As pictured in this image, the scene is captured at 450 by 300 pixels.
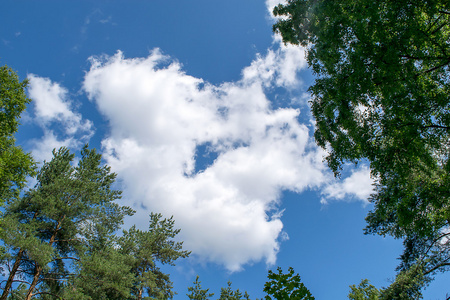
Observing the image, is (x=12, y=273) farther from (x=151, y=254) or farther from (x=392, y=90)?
(x=392, y=90)

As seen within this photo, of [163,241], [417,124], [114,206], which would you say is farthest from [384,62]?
[163,241]

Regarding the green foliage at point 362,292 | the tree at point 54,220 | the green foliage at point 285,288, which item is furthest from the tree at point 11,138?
the green foliage at point 362,292

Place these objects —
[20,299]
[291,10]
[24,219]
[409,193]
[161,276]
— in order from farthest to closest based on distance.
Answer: [161,276], [24,219], [20,299], [291,10], [409,193]

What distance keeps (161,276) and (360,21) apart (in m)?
24.0

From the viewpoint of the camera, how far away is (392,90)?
7629 millimetres

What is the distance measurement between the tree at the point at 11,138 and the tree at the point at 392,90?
11.5 meters

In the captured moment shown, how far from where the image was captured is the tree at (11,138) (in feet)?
31.9

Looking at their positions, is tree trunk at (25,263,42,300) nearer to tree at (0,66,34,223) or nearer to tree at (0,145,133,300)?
tree at (0,145,133,300)

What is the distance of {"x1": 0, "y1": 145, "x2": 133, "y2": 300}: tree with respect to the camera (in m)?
13.6

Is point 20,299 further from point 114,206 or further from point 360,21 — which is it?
point 360,21

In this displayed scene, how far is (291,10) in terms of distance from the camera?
12.5 metres

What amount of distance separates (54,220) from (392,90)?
18.5 meters

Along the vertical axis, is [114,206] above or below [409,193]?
above

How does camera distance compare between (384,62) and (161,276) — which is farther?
(161,276)
